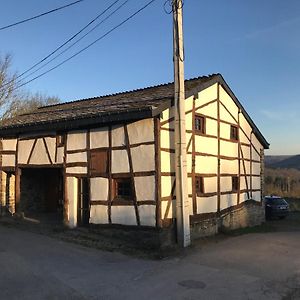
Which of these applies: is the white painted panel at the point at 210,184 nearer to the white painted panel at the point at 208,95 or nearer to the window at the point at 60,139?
the white painted panel at the point at 208,95

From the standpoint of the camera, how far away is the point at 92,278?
354 inches

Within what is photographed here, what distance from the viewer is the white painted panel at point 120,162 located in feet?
43.9

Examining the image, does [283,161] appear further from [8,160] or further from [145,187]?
[145,187]

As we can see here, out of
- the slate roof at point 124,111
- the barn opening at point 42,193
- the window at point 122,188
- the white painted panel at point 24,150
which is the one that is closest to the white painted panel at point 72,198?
the slate roof at point 124,111

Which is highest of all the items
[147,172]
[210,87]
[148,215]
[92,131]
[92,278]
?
[210,87]

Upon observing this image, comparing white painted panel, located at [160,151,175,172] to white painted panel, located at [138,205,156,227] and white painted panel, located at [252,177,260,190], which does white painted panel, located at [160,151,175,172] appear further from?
white painted panel, located at [252,177,260,190]

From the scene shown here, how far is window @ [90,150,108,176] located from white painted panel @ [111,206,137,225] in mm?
1299

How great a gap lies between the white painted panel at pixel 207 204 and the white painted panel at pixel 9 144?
7.80 m

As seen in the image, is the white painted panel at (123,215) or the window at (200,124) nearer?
the white painted panel at (123,215)

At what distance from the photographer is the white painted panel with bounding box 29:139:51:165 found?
1593 cm

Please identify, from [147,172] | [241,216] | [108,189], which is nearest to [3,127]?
[108,189]

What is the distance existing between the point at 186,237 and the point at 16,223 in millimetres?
7218

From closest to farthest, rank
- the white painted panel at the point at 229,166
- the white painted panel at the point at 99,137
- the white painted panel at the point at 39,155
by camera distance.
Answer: the white painted panel at the point at 99,137, the white painted panel at the point at 39,155, the white painted panel at the point at 229,166

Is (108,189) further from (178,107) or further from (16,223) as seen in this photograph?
(16,223)
